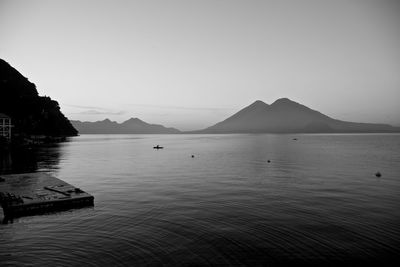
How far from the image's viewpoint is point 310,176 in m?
51.4

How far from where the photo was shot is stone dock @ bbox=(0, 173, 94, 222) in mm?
24753

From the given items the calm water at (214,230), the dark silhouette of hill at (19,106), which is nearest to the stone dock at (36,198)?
the calm water at (214,230)

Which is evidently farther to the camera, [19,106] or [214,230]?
[19,106]

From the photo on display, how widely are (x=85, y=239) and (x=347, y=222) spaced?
23951 millimetres

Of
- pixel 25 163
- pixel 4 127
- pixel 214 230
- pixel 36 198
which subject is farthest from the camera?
pixel 4 127

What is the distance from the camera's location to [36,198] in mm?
27250

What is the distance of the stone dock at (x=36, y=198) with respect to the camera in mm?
24753

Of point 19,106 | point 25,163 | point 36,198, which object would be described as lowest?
point 25,163

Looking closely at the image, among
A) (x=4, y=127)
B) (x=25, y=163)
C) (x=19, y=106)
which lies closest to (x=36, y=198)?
(x=25, y=163)

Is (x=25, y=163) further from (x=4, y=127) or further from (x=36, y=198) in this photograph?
(x=4, y=127)

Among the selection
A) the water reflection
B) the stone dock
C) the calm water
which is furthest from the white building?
the calm water

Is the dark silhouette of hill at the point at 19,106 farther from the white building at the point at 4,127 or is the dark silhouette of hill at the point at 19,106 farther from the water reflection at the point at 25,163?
the water reflection at the point at 25,163

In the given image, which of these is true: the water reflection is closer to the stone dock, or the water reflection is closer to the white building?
the stone dock

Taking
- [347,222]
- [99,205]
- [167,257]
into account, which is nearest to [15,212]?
[99,205]
